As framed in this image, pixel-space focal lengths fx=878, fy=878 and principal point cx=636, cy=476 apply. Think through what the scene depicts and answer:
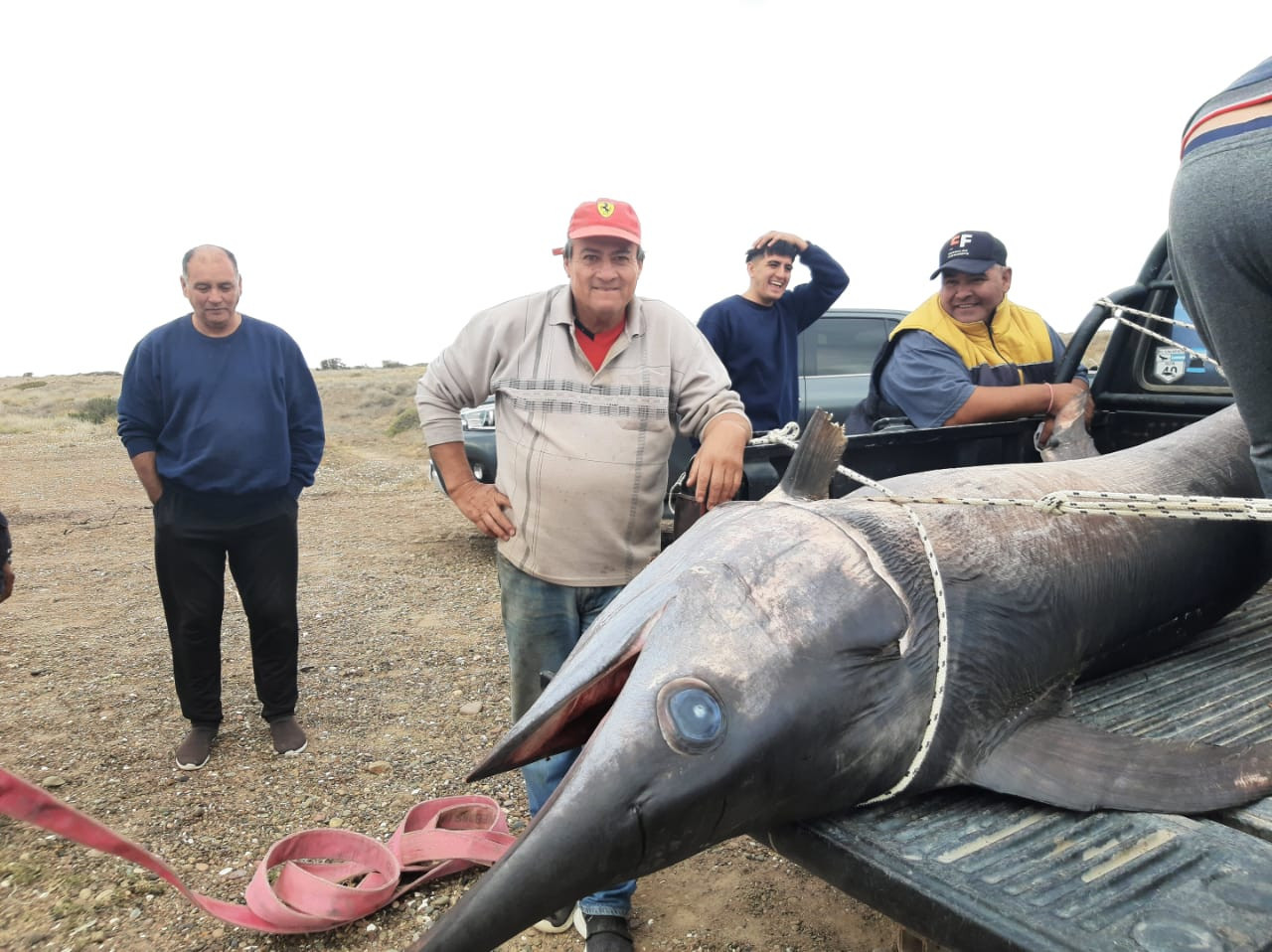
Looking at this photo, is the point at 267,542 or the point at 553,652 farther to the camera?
the point at 267,542

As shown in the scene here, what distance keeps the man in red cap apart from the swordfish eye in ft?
4.42

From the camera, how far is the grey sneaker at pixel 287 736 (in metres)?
4.31

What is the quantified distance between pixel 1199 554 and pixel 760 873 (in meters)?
1.88

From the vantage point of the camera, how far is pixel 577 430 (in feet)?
10.1

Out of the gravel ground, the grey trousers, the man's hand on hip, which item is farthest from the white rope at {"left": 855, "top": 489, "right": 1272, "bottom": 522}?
the gravel ground

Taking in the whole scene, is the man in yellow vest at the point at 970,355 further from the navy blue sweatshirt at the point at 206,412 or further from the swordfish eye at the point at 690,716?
the navy blue sweatshirt at the point at 206,412

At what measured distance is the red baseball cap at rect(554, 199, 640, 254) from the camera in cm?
303

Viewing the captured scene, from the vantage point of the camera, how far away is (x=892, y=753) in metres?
1.92

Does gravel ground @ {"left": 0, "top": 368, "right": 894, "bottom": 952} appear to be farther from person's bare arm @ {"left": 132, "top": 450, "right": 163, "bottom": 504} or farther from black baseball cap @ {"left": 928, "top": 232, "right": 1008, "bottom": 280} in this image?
black baseball cap @ {"left": 928, "top": 232, "right": 1008, "bottom": 280}

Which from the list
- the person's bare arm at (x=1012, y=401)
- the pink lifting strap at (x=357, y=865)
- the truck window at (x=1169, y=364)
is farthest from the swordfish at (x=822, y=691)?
the truck window at (x=1169, y=364)

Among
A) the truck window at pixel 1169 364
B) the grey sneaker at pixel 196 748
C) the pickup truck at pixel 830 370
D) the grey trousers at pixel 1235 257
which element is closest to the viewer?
the grey trousers at pixel 1235 257

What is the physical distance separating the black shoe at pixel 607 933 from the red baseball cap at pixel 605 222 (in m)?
2.27

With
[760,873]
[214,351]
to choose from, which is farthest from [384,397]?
[760,873]

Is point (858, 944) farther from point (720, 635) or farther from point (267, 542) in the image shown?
point (267, 542)
